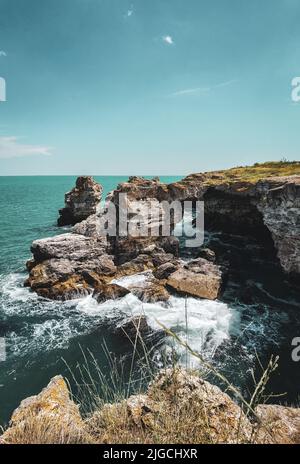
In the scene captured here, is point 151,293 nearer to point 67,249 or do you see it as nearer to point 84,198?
point 67,249

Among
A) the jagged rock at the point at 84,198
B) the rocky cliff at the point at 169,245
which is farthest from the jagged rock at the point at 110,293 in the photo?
the jagged rock at the point at 84,198

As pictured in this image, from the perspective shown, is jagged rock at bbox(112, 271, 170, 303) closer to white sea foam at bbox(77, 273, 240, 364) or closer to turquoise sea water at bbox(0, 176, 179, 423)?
white sea foam at bbox(77, 273, 240, 364)

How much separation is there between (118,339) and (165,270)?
34.5 ft

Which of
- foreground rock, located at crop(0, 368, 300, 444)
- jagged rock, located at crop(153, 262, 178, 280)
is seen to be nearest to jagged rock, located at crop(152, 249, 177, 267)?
jagged rock, located at crop(153, 262, 178, 280)

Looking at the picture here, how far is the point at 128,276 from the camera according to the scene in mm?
29906

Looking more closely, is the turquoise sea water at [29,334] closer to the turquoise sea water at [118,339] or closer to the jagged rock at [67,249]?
the turquoise sea water at [118,339]

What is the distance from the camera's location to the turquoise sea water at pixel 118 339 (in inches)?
642

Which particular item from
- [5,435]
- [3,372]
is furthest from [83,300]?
[5,435]

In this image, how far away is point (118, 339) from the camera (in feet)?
64.7

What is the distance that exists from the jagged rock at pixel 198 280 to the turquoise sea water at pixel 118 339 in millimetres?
925

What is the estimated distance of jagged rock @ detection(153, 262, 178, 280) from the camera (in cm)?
2867

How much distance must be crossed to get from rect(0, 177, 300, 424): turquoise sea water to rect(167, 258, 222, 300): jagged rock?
93cm

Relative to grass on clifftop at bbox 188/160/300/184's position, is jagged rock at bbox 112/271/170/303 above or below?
below
